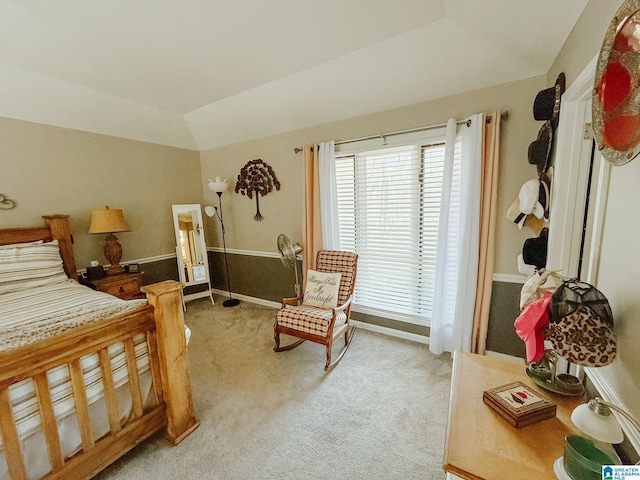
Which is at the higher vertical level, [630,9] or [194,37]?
[194,37]

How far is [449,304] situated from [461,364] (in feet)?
4.20

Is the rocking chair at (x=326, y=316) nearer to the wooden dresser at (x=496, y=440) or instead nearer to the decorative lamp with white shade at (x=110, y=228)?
the wooden dresser at (x=496, y=440)

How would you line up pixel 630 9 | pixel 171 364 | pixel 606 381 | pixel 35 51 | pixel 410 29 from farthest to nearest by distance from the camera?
pixel 35 51, pixel 410 29, pixel 171 364, pixel 606 381, pixel 630 9

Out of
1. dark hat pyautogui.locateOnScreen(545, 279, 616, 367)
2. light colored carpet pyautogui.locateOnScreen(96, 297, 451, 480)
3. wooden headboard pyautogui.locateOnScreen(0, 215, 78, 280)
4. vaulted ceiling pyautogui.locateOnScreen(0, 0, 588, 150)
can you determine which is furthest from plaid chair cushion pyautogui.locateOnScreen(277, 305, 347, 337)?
wooden headboard pyautogui.locateOnScreen(0, 215, 78, 280)

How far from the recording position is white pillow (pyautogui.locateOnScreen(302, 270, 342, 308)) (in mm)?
2659

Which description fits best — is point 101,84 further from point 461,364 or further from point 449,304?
point 449,304

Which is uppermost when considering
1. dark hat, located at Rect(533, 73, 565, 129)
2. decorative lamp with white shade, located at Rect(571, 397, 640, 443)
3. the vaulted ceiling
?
the vaulted ceiling

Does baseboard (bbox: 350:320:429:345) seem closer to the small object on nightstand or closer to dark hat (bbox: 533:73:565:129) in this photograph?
dark hat (bbox: 533:73:565:129)

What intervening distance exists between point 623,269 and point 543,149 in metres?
1.23

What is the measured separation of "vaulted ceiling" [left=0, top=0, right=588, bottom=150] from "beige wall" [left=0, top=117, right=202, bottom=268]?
214 millimetres

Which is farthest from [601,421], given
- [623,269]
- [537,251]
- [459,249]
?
[459,249]

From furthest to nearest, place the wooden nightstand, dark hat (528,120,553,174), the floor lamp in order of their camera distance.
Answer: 1. the floor lamp
2. the wooden nightstand
3. dark hat (528,120,553,174)

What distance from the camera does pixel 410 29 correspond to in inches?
73.2

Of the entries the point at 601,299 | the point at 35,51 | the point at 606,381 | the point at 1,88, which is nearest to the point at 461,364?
the point at 606,381
